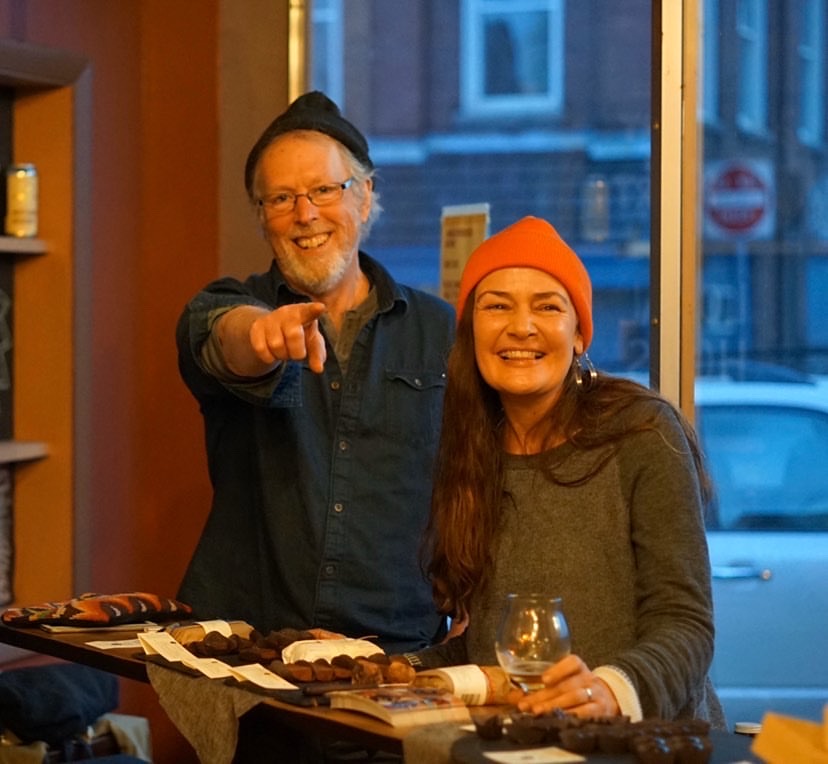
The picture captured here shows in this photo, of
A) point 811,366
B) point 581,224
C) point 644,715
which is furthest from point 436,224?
point 644,715

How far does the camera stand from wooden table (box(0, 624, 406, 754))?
188cm

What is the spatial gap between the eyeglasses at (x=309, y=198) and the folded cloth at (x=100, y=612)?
79 cm

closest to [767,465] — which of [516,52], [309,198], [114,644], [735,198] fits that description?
[735,198]

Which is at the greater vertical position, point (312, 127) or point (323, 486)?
point (312, 127)

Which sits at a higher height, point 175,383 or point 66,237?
point 66,237

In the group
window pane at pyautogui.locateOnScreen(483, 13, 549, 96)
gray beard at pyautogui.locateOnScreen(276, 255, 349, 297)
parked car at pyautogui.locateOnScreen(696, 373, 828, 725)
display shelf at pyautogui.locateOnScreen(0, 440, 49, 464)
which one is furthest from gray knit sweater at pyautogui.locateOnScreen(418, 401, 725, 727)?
window pane at pyautogui.locateOnScreen(483, 13, 549, 96)

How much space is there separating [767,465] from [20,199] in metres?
2.06

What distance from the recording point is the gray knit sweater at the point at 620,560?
2.14 meters

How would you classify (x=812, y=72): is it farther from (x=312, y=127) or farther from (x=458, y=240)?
(x=312, y=127)

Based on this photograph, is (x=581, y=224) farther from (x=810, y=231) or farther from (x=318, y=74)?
(x=318, y=74)

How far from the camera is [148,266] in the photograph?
4172mm

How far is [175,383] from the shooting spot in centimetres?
415

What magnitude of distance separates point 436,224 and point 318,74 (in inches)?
21.9

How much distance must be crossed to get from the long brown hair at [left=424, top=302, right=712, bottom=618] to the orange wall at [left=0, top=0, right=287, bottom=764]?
5.73 ft
